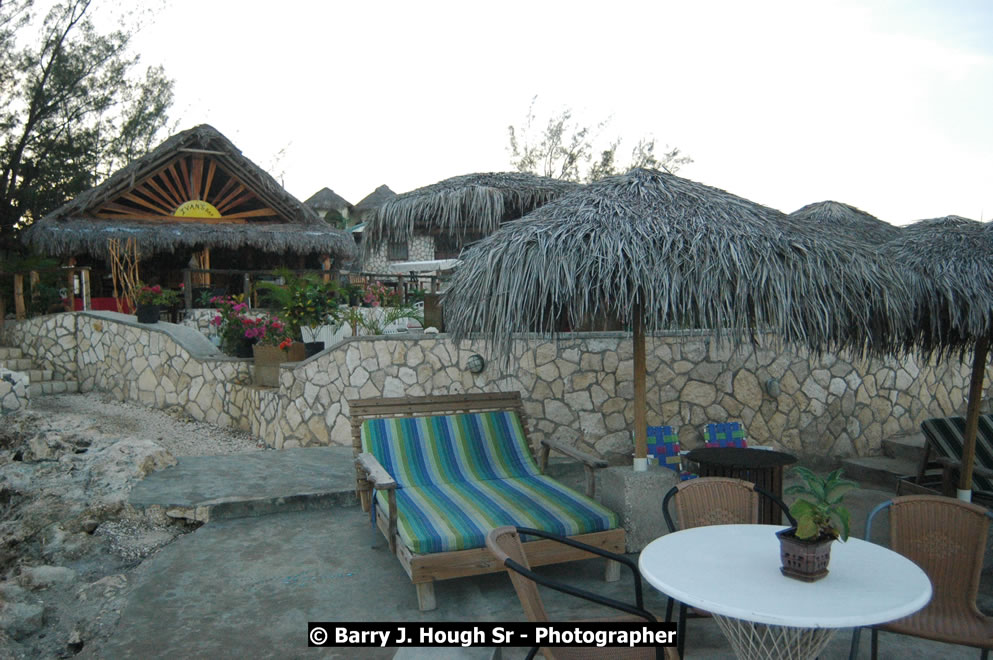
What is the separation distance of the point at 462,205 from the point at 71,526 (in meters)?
5.27

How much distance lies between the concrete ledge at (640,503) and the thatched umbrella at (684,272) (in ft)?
3.46

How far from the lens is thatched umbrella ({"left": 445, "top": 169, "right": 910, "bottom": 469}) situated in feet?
12.7

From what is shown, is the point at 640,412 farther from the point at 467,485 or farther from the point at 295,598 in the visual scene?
the point at 295,598

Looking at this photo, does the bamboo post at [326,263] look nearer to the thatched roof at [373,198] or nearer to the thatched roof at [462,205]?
the thatched roof at [462,205]

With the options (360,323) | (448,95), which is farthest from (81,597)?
(448,95)

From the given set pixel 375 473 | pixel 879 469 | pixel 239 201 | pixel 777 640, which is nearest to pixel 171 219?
pixel 239 201

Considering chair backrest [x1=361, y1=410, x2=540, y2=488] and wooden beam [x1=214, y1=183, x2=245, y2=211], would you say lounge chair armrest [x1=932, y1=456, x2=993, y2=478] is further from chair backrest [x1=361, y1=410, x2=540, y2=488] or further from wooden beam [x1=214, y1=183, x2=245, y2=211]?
wooden beam [x1=214, y1=183, x2=245, y2=211]

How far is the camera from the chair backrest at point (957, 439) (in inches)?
219

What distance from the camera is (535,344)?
7.36m

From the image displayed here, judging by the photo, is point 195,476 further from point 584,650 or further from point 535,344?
point 584,650

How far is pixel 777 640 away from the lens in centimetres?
248

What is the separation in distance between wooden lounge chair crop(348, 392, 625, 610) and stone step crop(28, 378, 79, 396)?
9128 mm

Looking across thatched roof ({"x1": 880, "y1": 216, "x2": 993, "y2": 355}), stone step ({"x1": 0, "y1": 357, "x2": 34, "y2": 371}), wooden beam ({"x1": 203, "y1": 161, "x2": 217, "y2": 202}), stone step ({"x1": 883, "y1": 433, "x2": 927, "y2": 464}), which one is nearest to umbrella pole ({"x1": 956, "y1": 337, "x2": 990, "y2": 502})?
thatched roof ({"x1": 880, "y1": 216, "x2": 993, "y2": 355})

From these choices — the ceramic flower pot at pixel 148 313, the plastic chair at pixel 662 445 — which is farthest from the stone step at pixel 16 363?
the plastic chair at pixel 662 445
